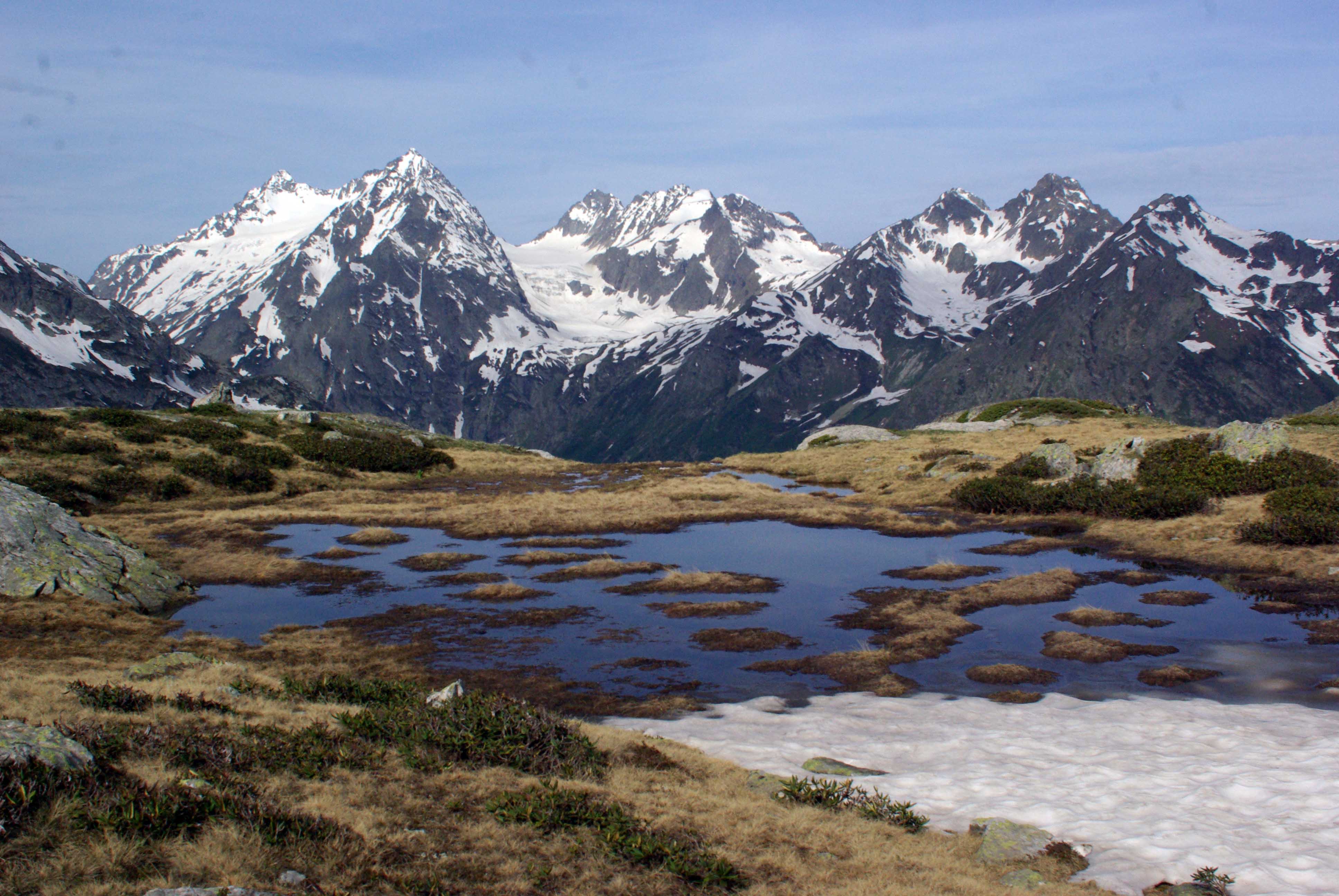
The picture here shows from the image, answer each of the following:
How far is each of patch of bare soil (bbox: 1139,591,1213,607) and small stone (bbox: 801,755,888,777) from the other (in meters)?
18.1

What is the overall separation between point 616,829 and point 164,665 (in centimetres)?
1319

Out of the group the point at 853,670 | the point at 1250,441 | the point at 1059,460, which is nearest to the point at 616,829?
the point at 853,670

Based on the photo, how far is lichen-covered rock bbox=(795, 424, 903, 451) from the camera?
96.3 meters

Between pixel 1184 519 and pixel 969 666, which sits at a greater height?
pixel 1184 519

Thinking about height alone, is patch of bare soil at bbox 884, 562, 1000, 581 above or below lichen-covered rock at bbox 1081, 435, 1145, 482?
below

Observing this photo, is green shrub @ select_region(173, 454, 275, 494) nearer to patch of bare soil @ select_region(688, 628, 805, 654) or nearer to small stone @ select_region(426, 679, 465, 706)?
patch of bare soil @ select_region(688, 628, 805, 654)

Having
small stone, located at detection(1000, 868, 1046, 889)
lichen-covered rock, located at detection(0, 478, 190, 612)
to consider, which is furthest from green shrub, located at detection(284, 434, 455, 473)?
small stone, located at detection(1000, 868, 1046, 889)

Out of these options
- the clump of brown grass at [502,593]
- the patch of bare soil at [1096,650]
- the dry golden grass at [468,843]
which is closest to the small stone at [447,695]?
the dry golden grass at [468,843]

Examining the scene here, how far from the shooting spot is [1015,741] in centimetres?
1745

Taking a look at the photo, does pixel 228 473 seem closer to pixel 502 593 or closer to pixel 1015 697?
pixel 502 593

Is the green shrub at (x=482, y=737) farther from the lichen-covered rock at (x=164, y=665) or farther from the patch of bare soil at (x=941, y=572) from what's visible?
the patch of bare soil at (x=941, y=572)

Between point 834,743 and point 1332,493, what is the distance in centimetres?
3115

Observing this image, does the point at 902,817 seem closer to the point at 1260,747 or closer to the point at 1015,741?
the point at 1015,741

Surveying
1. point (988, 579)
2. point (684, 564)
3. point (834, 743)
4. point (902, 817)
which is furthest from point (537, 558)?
point (902, 817)
